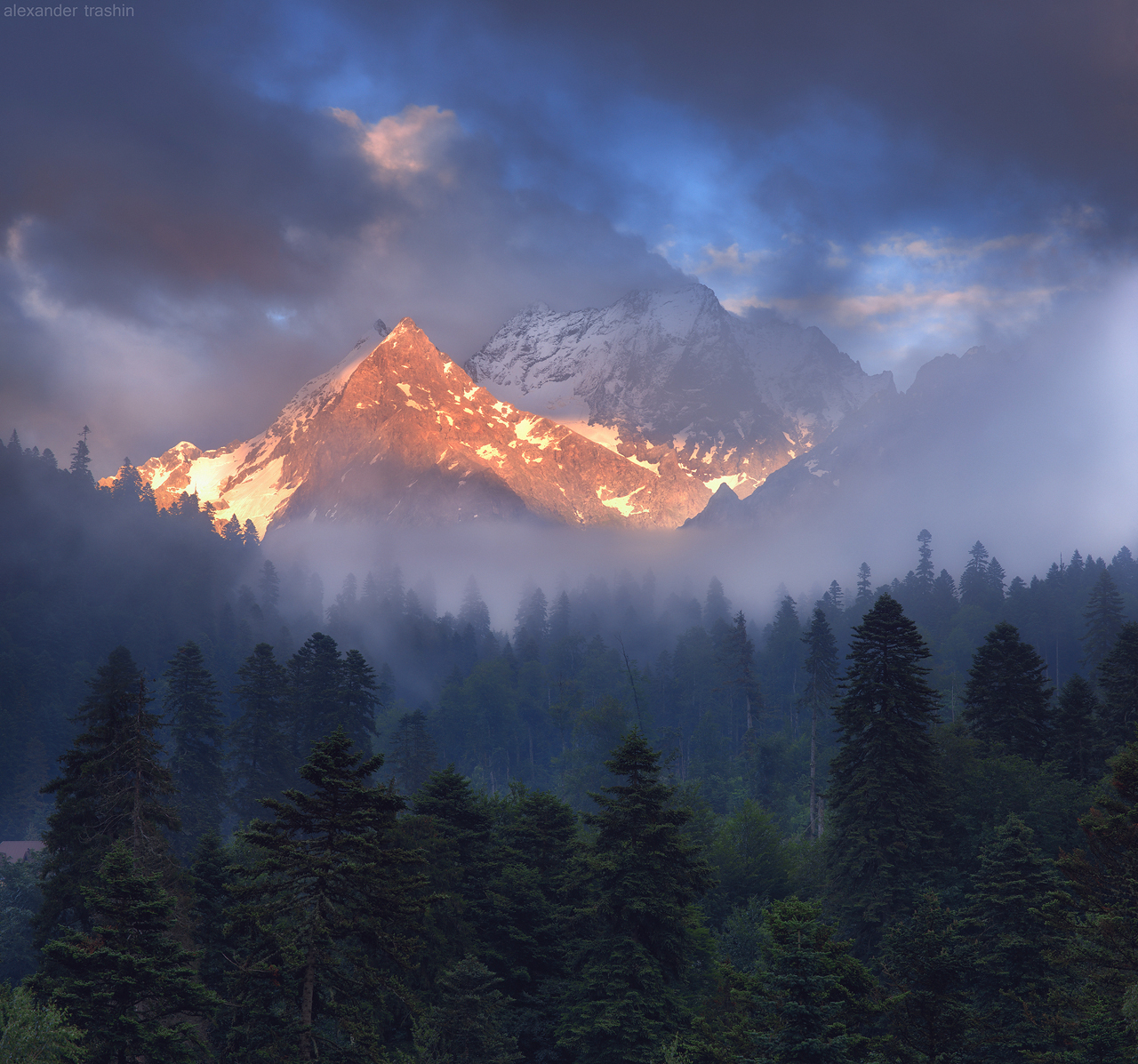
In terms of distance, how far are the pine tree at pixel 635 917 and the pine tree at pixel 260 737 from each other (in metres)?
38.4

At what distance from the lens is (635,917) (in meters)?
35.0

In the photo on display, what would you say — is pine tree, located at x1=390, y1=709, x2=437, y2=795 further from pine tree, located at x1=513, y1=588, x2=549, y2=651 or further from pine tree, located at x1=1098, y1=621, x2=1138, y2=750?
pine tree, located at x1=513, y1=588, x2=549, y2=651

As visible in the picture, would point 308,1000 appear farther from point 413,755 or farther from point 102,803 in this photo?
point 413,755

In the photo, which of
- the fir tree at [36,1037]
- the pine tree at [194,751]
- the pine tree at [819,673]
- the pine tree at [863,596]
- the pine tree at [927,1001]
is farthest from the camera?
the pine tree at [863,596]

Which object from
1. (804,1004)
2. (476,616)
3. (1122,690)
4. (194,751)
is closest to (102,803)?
(804,1004)

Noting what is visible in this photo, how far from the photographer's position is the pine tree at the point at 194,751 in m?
65.2

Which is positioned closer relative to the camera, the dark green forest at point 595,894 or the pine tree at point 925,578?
the dark green forest at point 595,894

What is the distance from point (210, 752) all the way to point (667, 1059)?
5130cm

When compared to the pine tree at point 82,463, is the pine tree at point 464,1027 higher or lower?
lower

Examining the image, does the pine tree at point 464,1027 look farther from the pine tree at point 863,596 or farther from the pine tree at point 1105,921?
the pine tree at point 863,596

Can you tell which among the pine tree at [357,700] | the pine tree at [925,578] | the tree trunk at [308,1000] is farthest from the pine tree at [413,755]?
the pine tree at [925,578]

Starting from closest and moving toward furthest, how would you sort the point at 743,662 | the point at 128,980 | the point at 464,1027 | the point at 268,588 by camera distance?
the point at 128,980, the point at 464,1027, the point at 743,662, the point at 268,588

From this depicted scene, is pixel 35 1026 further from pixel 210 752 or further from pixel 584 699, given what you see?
pixel 584 699

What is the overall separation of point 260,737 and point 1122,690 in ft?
195
